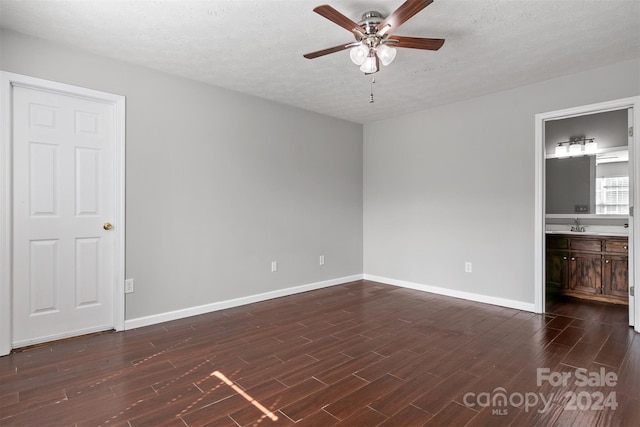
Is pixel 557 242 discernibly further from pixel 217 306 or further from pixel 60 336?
pixel 60 336

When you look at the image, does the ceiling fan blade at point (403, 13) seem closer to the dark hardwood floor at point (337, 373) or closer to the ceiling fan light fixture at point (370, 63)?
the ceiling fan light fixture at point (370, 63)

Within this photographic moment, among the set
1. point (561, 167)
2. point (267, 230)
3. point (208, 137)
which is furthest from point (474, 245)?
point (208, 137)

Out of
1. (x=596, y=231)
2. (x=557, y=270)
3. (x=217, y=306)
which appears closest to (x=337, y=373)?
(x=217, y=306)

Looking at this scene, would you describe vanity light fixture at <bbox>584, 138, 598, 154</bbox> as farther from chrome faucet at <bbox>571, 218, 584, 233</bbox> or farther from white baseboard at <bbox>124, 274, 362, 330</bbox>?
white baseboard at <bbox>124, 274, 362, 330</bbox>

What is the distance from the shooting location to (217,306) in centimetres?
382

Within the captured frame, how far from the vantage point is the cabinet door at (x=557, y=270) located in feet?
14.5

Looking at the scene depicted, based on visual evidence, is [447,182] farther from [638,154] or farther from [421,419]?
[421,419]

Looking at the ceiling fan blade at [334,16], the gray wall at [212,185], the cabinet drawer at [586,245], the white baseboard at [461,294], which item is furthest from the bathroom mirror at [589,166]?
the ceiling fan blade at [334,16]

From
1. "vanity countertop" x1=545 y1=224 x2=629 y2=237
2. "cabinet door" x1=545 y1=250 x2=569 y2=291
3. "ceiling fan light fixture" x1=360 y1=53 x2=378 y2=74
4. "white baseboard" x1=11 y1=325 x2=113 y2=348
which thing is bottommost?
"white baseboard" x1=11 y1=325 x2=113 y2=348

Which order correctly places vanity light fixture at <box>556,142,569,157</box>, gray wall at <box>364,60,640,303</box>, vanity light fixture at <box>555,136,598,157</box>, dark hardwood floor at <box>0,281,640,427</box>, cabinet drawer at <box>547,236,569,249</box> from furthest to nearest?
vanity light fixture at <box>556,142,569,157</box>, vanity light fixture at <box>555,136,598,157</box>, cabinet drawer at <box>547,236,569,249</box>, gray wall at <box>364,60,640,303</box>, dark hardwood floor at <box>0,281,640,427</box>

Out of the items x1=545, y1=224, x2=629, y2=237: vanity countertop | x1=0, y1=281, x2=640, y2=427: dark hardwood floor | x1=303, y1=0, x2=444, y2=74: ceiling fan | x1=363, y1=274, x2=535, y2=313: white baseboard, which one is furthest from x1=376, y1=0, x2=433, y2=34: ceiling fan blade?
x1=545, y1=224, x2=629, y2=237: vanity countertop

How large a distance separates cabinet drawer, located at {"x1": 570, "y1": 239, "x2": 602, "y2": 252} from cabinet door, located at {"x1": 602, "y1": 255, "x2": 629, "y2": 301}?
15cm

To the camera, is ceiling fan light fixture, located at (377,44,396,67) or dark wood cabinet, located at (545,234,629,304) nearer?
ceiling fan light fixture, located at (377,44,396,67)

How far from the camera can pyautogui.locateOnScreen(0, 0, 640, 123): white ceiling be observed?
233cm
